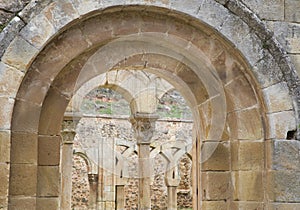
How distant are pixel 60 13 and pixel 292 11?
210 centimetres

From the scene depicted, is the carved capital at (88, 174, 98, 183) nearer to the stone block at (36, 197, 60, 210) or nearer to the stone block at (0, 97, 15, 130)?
the stone block at (36, 197, 60, 210)

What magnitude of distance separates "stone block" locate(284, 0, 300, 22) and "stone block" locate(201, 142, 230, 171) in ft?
4.39

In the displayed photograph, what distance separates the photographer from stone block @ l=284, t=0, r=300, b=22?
468 centimetres

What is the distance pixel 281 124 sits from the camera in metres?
4.49

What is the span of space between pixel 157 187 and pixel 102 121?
3.08 m

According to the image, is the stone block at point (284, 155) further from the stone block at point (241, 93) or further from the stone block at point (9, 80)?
the stone block at point (9, 80)

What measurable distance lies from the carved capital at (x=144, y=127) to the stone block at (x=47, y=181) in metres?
5.51

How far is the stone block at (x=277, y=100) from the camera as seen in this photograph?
4508 millimetres

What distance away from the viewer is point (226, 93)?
488cm

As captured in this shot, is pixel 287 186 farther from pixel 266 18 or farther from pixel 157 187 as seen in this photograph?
pixel 157 187

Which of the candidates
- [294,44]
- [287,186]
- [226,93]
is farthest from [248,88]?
[287,186]

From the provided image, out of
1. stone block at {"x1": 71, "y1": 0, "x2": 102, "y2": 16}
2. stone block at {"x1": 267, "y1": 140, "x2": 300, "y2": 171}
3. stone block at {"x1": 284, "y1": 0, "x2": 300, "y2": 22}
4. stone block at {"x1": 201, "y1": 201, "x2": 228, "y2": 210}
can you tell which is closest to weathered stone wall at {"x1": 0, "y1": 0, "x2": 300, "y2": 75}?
stone block at {"x1": 284, "y1": 0, "x2": 300, "y2": 22}

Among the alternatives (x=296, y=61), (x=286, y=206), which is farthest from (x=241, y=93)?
(x=286, y=206)

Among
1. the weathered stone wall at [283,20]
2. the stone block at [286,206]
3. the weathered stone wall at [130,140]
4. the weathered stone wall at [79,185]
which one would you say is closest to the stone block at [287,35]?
the weathered stone wall at [283,20]
